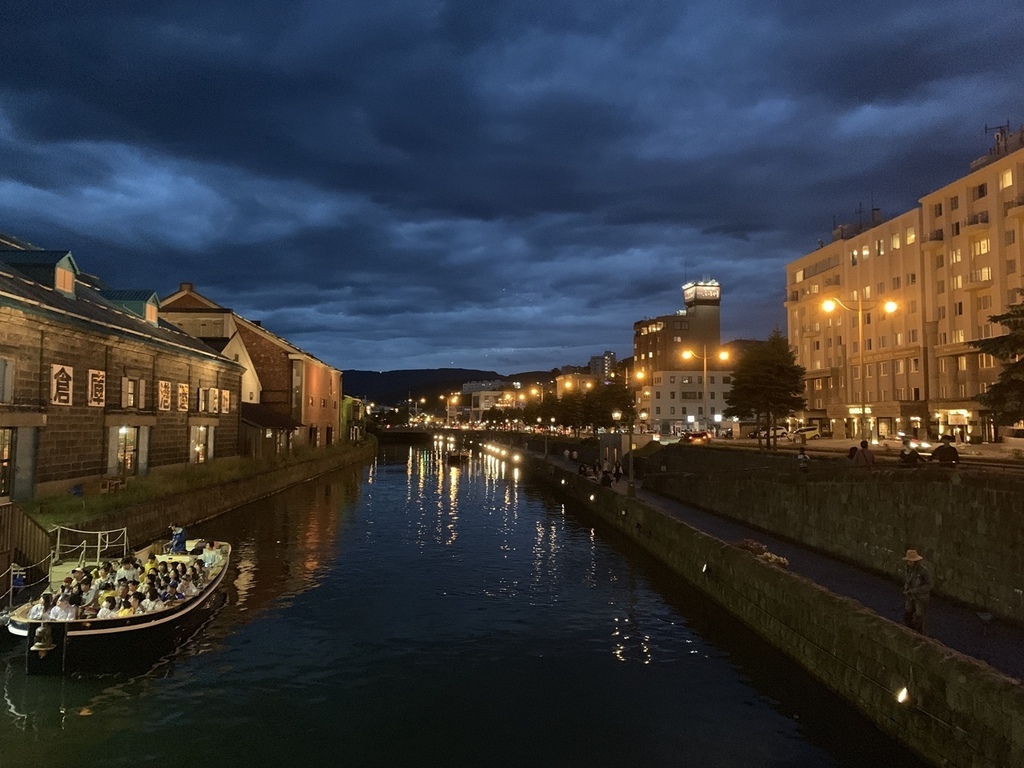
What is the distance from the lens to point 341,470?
92.2 metres

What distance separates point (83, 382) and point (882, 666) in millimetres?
36969

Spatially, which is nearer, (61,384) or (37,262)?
(61,384)

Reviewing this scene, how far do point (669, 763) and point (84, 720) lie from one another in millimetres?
13250

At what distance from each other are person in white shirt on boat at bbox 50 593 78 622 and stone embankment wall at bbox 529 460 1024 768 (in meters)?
19.8

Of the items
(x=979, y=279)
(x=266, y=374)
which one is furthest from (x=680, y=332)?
(x=266, y=374)

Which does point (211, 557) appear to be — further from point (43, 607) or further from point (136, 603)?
point (43, 607)

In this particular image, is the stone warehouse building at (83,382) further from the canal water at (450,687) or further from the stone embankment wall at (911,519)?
the stone embankment wall at (911,519)

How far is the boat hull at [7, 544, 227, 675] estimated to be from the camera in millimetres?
18812

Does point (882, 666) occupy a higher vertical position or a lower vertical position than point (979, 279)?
lower

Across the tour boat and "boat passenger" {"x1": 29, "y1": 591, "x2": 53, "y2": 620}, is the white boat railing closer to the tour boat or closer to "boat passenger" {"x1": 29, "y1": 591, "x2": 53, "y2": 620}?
the tour boat

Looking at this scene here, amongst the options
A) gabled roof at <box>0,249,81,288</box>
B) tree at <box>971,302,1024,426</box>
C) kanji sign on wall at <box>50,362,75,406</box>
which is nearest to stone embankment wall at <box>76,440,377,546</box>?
kanji sign on wall at <box>50,362,75,406</box>

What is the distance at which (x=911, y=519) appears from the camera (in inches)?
879

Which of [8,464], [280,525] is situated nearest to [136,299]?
[280,525]

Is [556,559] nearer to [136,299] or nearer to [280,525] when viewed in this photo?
[280,525]
